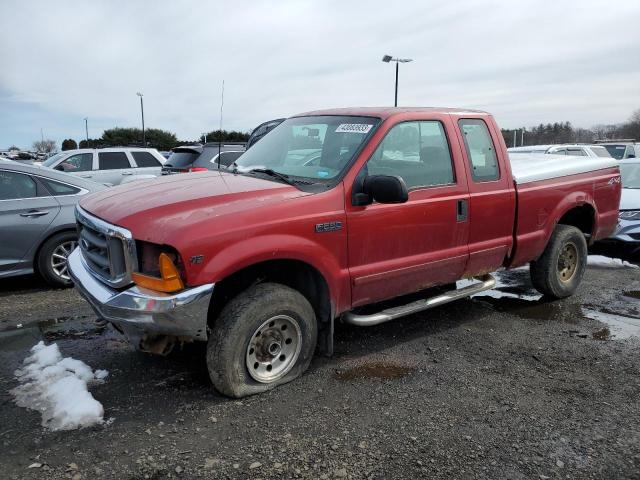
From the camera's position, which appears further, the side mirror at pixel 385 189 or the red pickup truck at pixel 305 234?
the side mirror at pixel 385 189

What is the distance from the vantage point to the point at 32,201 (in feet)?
19.9

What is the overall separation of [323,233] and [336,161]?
0.66 meters

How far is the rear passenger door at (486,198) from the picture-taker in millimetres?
4516

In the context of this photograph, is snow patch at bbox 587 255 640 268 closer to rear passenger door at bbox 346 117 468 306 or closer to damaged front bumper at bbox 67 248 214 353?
rear passenger door at bbox 346 117 468 306

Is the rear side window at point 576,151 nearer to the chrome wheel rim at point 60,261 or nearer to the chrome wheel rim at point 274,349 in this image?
the chrome wheel rim at point 60,261

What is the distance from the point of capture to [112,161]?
41.1 ft

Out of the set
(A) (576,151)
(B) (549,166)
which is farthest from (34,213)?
(A) (576,151)

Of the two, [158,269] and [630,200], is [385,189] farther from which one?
[630,200]

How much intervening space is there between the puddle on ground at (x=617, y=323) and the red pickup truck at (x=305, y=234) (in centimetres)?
93

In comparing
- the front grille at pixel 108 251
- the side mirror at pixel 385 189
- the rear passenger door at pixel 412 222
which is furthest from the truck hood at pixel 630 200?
the front grille at pixel 108 251

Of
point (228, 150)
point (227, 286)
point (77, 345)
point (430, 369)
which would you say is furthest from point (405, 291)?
point (228, 150)

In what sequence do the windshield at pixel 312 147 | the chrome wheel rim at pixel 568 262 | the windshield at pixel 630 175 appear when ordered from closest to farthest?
the windshield at pixel 312 147
the chrome wheel rim at pixel 568 262
the windshield at pixel 630 175

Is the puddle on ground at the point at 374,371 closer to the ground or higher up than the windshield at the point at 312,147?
closer to the ground

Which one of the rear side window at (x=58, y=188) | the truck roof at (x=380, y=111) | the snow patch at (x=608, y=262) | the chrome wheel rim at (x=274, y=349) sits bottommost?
the snow patch at (x=608, y=262)
